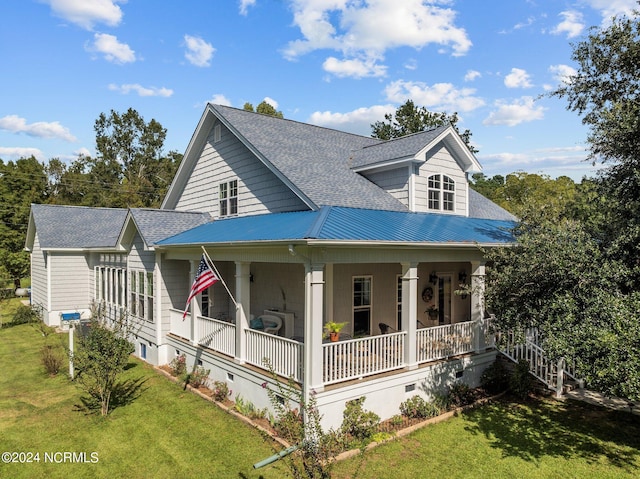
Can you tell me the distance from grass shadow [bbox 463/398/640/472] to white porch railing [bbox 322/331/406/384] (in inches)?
87.8

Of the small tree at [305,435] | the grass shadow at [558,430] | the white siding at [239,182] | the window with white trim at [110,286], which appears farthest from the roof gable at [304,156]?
the grass shadow at [558,430]

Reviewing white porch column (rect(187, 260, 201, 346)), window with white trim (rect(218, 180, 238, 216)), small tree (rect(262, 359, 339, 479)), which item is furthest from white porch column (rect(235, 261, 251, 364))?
window with white trim (rect(218, 180, 238, 216))

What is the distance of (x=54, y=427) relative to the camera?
9484 mm

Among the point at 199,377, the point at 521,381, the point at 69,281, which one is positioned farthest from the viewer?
the point at 69,281

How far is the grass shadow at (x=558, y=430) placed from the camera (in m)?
7.98

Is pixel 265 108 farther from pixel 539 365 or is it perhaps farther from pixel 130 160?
pixel 539 365

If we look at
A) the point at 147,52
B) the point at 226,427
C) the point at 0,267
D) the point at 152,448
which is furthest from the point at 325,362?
the point at 0,267

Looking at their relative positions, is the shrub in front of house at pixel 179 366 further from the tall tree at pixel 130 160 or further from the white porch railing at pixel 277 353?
the tall tree at pixel 130 160

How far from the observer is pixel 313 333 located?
8297 mm

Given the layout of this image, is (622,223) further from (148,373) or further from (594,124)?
(148,373)

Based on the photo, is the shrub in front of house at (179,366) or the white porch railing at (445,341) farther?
the shrub in front of house at (179,366)

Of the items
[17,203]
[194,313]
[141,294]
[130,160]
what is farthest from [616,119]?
[130,160]

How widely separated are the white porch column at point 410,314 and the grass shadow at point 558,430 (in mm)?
1897

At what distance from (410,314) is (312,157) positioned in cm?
712
